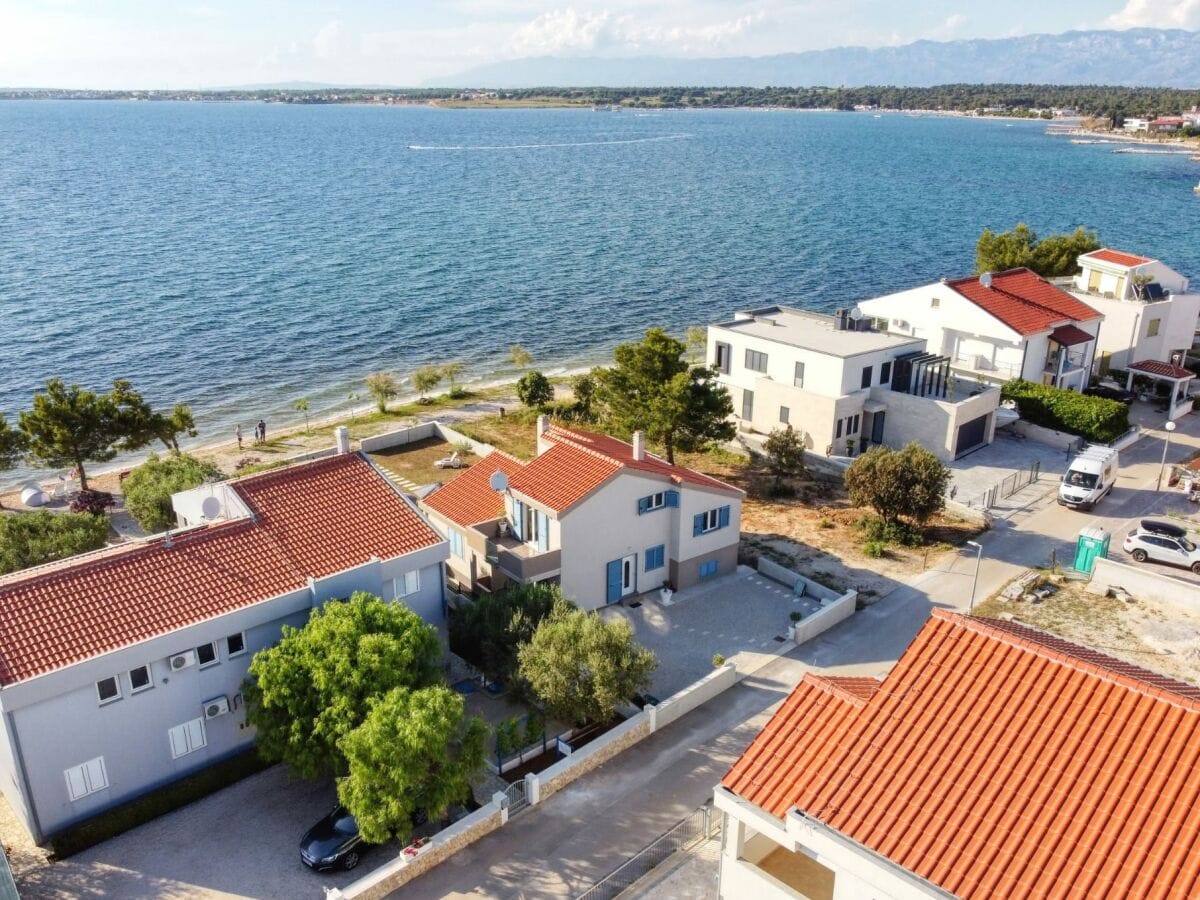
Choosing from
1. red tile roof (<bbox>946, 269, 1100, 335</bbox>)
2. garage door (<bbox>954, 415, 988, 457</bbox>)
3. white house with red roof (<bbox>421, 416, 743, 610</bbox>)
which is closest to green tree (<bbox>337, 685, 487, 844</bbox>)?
white house with red roof (<bbox>421, 416, 743, 610</bbox>)

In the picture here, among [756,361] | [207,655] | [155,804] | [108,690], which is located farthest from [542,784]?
[756,361]

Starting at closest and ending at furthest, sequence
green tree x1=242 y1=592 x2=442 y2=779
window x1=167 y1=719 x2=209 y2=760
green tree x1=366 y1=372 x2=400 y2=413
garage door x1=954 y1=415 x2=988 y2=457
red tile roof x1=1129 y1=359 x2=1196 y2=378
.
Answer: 1. green tree x1=242 y1=592 x2=442 y2=779
2. window x1=167 y1=719 x2=209 y2=760
3. garage door x1=954 y1=415 x2=988 y2=457
4. red tile roof x1=1129 y1=359 x2=1196 y2=378
5. green tree x1=366 y1=372 x2=400 y2=413

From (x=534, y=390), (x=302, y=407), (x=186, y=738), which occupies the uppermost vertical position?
(x=186, y=738)

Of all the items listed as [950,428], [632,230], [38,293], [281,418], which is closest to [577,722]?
[950,428]

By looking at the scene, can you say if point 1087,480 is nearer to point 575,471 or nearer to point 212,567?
point 575,471

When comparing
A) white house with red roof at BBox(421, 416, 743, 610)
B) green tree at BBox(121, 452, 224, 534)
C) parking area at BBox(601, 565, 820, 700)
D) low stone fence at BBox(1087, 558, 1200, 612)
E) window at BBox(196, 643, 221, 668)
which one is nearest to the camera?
window at BBox(196, 643, 221, 668)

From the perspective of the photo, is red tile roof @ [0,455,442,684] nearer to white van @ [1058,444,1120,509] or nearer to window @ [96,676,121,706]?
window @ [96,676,121,706]

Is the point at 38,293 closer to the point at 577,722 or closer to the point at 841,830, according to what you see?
Result: the point at 577,722

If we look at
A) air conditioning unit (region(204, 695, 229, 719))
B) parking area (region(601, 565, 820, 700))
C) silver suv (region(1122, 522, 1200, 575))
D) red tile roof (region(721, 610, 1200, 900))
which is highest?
red tile roof (region(721, 610, 1200, 900))
